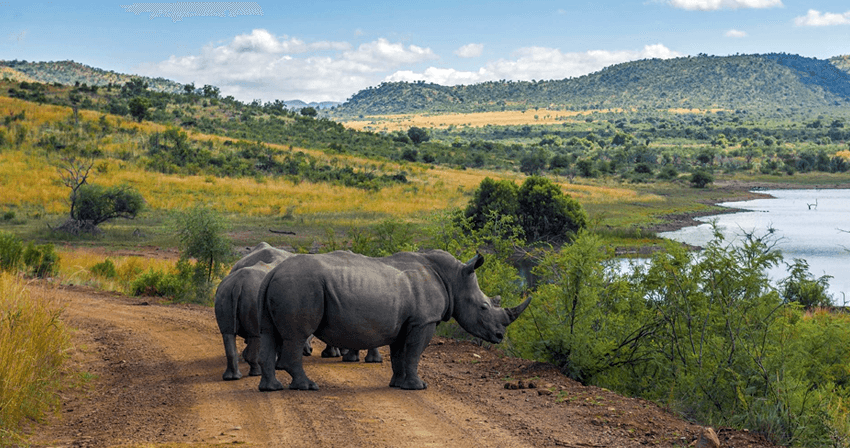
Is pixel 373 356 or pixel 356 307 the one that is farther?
pixel 373 356

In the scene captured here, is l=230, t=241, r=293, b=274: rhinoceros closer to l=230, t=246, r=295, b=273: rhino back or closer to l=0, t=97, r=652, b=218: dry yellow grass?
l=230, t=246, r=295, b=273: rhino back

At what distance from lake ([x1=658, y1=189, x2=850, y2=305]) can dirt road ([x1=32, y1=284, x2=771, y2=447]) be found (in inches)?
709

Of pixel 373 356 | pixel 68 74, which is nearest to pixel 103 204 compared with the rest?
pixel 373 356

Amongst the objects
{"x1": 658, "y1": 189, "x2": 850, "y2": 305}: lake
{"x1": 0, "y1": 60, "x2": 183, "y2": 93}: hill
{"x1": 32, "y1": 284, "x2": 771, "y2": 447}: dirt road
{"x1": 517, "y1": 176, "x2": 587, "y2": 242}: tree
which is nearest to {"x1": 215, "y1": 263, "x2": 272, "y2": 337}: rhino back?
{"x1": 32, "y1": 284, "x2": 771, "y2": 447}: dirt road

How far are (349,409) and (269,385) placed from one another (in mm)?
1218

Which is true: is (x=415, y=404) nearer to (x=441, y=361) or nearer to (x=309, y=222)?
Result: (x=441, y=361)

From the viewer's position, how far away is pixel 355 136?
9325 centimetres

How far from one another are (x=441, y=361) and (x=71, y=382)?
4.82 metres

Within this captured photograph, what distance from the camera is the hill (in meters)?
179

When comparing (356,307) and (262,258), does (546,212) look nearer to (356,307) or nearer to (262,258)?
(262,258)

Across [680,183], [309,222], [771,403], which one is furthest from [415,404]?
[680,183]

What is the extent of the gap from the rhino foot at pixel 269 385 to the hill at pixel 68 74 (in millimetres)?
177975

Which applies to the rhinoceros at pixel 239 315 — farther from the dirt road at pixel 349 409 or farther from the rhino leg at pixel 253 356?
the dirt road at pixel 349 409

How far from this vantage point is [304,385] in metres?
8.85
